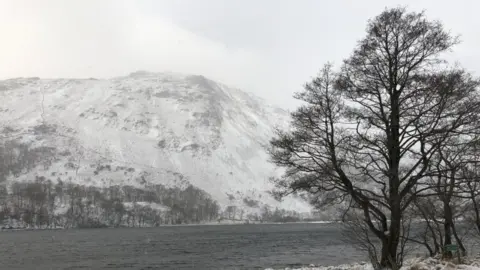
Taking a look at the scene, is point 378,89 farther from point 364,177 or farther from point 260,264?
point 260,264

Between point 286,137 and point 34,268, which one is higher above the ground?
point 286,137

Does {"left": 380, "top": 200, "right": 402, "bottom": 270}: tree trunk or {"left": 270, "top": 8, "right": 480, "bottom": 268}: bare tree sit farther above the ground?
{"left": 270, "top": 8, "right": 480, "bottom": 268}: bare tree

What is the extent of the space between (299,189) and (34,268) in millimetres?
62786

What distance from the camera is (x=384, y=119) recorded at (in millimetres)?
17859

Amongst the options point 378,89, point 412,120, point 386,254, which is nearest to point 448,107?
point 412,120

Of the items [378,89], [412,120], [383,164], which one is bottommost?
[383,164]

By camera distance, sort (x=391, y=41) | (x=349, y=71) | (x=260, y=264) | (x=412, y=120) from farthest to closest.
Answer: (x=260, y=264), (x=349, y=71), (x=391, y=41), (x=412, y=120)

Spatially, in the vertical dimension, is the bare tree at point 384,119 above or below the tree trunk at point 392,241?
above

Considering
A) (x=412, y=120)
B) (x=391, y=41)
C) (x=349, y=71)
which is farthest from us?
(x=349, y=71)

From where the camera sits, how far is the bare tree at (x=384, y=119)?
16781mm

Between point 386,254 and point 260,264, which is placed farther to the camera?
point 260,264

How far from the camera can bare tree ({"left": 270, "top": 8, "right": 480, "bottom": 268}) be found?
16781mm

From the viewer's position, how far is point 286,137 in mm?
19109

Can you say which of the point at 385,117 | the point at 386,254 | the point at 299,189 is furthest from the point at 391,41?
the point at 386,254
